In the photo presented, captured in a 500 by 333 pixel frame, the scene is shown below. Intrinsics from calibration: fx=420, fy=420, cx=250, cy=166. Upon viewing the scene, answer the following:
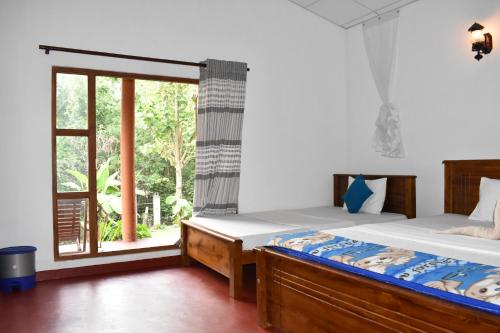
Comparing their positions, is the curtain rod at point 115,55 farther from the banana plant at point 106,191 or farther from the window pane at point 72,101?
the banana plant at point 106,191

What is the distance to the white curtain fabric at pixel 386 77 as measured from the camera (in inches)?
184

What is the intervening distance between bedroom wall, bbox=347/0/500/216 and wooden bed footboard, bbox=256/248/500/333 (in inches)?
94.6

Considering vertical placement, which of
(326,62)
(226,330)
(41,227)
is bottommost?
(226,330)

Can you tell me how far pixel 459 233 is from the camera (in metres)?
2.83

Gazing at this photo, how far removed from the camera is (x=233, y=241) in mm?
3312

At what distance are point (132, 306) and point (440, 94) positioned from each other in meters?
3.49

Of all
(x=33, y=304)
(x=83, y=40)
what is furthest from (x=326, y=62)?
(x=33, y=304)

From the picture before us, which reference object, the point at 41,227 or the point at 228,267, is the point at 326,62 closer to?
the point at 228,267

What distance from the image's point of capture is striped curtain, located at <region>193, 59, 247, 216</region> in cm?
442

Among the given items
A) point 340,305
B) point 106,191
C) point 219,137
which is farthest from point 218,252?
point 106,191

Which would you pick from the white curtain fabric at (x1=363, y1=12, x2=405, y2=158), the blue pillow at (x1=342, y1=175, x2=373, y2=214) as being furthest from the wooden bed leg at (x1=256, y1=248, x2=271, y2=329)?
the white curtain fabric at (x1=363, y1=12, x2=405, y2=158)

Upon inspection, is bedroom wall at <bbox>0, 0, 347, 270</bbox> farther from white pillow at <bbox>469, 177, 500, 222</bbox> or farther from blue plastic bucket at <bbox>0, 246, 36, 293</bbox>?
white pillow at <bbox>469, 177, 500, 222</bbox>

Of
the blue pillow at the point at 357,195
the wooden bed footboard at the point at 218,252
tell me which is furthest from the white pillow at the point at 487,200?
the wooden bed footboard at the point at 218,252

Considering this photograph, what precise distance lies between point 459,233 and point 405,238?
41cm
